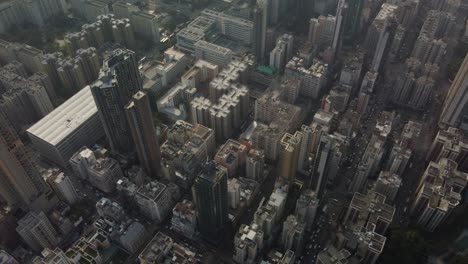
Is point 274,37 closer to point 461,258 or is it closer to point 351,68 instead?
point 351,68

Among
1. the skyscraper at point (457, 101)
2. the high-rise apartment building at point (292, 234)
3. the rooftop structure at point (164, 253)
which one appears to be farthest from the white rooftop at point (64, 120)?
the skyscraper at point (457, 101)

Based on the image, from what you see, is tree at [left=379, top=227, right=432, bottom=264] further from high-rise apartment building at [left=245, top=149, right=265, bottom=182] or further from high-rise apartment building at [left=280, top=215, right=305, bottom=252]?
high-rise apartment building at [left=245, top=149, right=265, bottom=182]

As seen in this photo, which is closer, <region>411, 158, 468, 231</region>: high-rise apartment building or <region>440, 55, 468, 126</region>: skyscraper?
<region>411, 158, 468, 231</region>: high-rise apartment building

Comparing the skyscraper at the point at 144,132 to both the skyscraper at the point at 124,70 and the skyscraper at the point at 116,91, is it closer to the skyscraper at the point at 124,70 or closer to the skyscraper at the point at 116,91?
the skyscraper at the point at 116,91

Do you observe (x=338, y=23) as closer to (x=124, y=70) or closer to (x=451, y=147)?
(x=451, y=147)

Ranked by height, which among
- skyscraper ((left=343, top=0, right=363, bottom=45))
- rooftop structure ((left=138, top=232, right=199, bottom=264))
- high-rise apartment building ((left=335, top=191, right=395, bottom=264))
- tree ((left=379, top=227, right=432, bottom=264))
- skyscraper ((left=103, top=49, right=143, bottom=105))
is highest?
skyscraper ((left=103, top=49, right=143, bottom=105))

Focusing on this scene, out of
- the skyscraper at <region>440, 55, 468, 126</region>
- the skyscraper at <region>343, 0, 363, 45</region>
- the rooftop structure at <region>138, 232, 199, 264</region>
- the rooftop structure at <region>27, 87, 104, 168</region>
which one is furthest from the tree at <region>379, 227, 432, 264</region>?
the rooftop structure at <region>27, 87, 104, 168</region>
